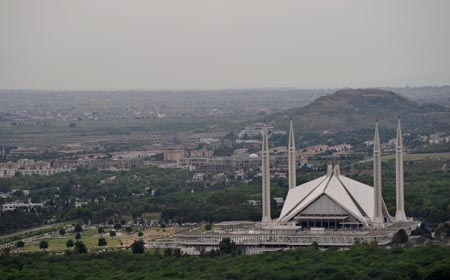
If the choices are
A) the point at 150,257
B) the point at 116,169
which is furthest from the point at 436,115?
the point at 150,257

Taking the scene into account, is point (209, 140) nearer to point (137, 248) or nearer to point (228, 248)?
point (228, 248)

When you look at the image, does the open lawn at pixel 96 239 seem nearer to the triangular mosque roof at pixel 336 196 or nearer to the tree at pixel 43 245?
the tree at pixel 43 245

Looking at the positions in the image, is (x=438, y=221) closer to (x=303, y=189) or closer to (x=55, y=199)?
(x=303, y=189)

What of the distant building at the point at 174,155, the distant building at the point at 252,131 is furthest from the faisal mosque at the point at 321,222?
the distant building at the point at 252,131

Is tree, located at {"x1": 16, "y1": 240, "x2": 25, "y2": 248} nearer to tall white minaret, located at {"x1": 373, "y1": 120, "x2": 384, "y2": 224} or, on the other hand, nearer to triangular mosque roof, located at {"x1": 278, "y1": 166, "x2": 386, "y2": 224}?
triangular mosque roof, located at {"x1": 278, "y1": 166, "x2": 386, "y2": 224}

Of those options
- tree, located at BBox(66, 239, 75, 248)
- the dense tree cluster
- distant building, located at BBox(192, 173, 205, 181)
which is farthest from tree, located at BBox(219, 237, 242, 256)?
distant building, located at BBox(192, 173, 205, 181)

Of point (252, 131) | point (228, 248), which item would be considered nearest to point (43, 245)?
point (228, 248)
